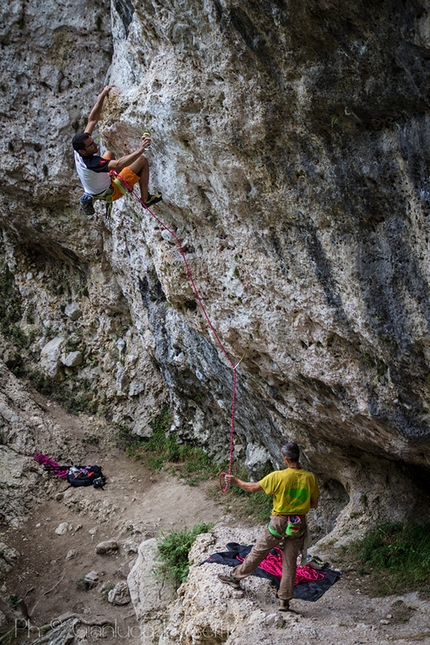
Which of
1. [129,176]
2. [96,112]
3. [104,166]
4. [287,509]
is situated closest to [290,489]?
[287,509]

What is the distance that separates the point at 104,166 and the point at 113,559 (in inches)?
235

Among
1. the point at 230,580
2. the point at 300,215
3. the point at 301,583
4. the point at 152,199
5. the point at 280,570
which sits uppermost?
the point at 152,199

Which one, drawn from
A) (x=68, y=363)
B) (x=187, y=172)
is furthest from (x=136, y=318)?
(x=187, y=172)

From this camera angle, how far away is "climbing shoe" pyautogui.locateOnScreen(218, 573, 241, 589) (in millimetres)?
6003

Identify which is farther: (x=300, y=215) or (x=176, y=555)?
(x=176, y=555)

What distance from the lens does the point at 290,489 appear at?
18.1ft

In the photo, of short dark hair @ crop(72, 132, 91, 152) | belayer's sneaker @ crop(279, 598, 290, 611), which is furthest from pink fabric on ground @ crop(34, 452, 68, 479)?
belayer's sneaker @ crop(279, 598, 290, 611)

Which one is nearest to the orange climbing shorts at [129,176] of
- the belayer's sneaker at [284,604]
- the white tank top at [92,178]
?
the white tank top at [92,178]

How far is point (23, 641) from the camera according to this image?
27.1ft

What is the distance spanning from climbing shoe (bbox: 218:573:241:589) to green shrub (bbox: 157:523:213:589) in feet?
5.92

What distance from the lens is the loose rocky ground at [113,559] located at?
568cm

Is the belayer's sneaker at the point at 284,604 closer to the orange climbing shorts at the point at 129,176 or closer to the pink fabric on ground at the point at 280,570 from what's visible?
the pink fabric on ground at the point at 280,570

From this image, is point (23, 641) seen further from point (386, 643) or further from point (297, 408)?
point (386, 643)

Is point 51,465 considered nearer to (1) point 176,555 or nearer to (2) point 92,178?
(1) point 176,555
